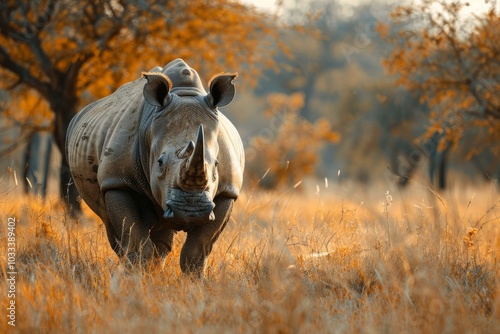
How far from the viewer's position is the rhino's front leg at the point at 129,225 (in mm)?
5148

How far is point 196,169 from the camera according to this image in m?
4.46

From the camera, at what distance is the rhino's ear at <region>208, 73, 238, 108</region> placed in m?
5.19

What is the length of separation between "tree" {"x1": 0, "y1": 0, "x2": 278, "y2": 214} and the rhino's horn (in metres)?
5.78

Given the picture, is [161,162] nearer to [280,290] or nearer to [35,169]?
[280,290]

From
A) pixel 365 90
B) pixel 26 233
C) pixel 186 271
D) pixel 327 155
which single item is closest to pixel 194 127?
pixel 186 271

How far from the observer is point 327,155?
1969 inches

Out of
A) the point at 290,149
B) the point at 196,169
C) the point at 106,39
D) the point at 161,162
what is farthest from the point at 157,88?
the point at 290,149

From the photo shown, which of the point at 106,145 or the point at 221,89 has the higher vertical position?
the point at 221,89

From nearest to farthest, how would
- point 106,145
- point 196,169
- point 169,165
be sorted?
point 196,169, point 169,165, point 106,145

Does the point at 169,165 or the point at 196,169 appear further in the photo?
the point at 169,165

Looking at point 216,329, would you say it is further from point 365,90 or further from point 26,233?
point 365,90

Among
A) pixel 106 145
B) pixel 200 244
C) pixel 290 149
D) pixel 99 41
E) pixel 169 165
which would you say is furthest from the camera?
pixel 290 149

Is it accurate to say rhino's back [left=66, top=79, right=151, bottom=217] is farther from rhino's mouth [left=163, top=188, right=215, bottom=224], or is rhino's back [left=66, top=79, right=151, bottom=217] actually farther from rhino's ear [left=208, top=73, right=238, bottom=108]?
rhino's mouth [left=163, top=188, right=215, bottom=224]

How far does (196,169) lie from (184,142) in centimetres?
45
